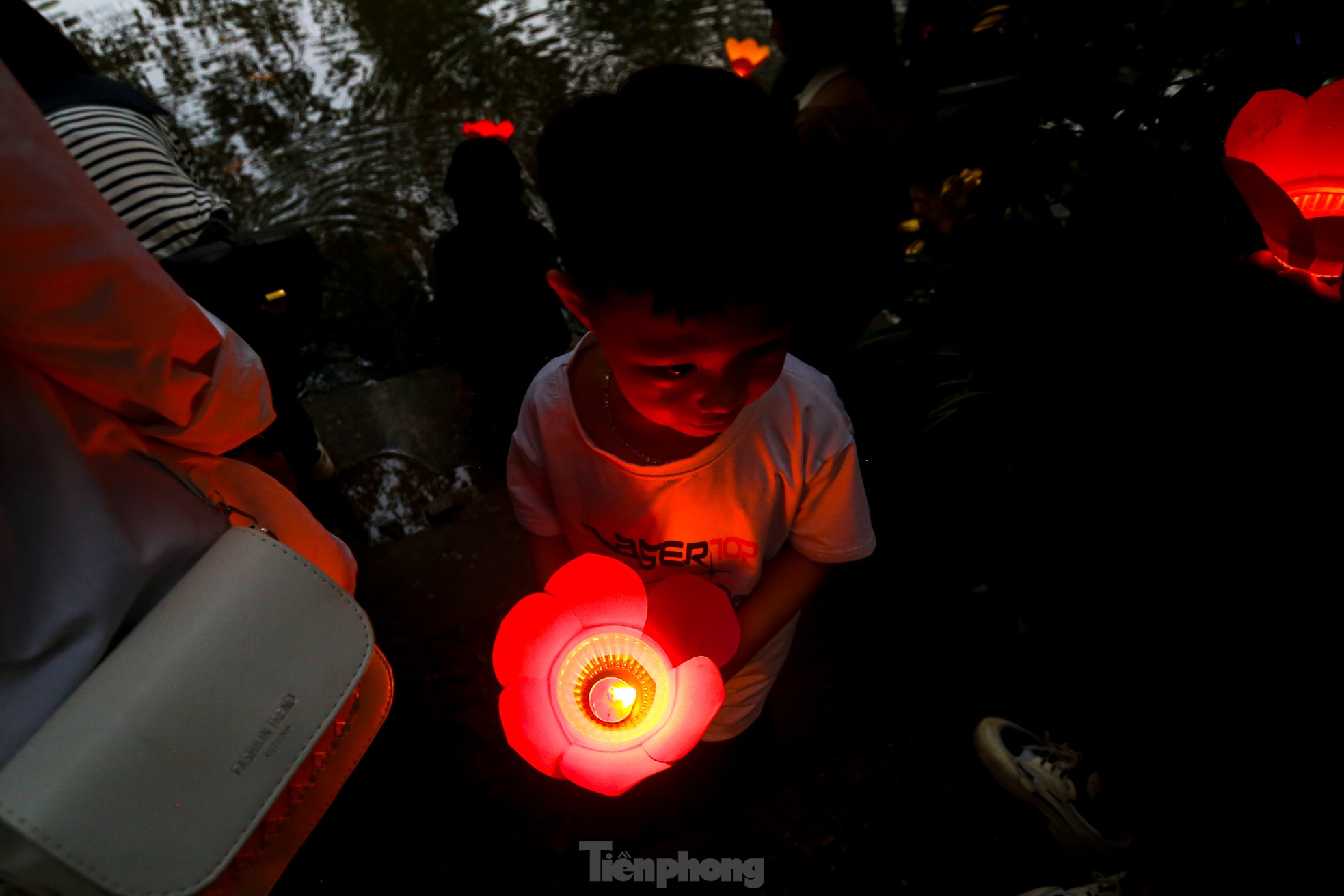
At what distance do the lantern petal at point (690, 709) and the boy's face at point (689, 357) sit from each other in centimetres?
39

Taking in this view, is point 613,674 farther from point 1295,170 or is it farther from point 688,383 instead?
point 1295,170

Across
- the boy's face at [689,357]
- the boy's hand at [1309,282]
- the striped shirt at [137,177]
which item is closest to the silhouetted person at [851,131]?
the boy's hand at [1309,282]

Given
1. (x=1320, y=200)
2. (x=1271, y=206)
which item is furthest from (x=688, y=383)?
(x=1320, y=200)

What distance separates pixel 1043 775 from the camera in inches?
73.2

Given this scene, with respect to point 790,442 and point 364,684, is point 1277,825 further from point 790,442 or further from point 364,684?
point 364,684

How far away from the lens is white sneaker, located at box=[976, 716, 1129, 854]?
1.81 meters

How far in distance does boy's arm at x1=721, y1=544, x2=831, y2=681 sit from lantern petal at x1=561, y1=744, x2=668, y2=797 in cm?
35

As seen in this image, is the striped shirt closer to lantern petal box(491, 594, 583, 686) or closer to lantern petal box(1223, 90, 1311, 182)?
lantern petal box(491, 594, 583, 686)

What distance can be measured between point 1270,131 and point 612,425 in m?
1.43

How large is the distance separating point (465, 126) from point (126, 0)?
24.1ft

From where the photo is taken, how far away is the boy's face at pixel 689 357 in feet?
2.88

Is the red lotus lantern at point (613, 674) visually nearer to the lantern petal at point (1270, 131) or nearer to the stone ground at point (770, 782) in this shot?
the stone ground at point (770, 782)

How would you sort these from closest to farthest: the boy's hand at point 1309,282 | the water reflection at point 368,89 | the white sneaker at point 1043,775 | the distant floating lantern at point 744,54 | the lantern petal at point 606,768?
1. the lantern petal at point 606,768
2. the boy's hand at point 1309,282
3. the white sneaker at point 1043,775
4. the distant floating lantern at point 744,54
5. the water reflection at point 368,89

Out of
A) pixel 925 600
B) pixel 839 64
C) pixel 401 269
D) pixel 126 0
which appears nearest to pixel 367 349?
pixel 401 269
